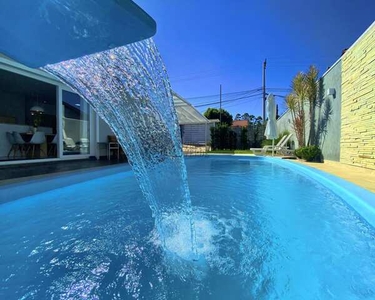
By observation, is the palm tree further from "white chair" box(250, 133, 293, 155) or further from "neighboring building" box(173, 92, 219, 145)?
"neighboring building" box(173, 92, 219, 145)

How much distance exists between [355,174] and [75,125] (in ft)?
28.1

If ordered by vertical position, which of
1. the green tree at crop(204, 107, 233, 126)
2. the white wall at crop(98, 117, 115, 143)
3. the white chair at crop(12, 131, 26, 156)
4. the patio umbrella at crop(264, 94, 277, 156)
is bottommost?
the white chair at crop(12, 131, 26, 156)

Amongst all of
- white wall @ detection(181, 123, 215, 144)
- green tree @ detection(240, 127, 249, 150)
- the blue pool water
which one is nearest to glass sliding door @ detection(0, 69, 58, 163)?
the blue pool water

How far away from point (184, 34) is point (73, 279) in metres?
10.3

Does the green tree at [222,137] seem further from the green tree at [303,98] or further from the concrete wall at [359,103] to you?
the concrete wall at [359,103]

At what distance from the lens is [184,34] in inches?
398

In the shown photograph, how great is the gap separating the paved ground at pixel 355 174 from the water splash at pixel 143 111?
10.3 feet

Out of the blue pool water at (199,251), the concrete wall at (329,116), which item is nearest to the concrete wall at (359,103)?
the concrete wall at (329,116)

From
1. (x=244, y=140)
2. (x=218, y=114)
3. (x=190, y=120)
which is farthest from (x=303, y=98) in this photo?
(x=218, y=114)

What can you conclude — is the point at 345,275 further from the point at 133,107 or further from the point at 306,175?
the point at 306,175

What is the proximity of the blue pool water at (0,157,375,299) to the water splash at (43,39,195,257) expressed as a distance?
33 cm

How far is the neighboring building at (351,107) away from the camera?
5.99 meters

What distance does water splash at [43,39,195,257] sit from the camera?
2084mm

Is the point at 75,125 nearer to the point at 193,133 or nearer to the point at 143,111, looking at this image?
the point at 143,111
